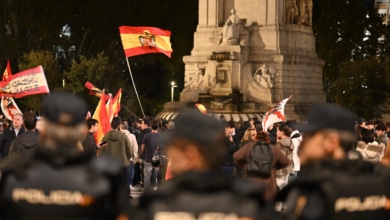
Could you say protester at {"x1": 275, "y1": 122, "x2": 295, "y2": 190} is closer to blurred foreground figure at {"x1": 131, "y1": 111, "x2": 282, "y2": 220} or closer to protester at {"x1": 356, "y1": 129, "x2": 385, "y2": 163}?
protester at {"x1": 356, "y1": 129, "x2": 385, "y2": 163}

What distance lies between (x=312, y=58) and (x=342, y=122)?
34906 mm

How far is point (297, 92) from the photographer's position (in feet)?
128

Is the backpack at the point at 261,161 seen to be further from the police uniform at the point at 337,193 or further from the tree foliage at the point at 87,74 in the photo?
the tree foliage at the point at 87,74

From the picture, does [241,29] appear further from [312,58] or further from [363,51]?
[363,51]

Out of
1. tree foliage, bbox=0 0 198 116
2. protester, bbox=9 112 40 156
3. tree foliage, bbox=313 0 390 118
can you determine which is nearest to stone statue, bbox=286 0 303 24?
tree foliage, bbox=0 0 198 116

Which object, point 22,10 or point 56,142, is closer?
point 56,142

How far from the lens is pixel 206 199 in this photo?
5.07 m

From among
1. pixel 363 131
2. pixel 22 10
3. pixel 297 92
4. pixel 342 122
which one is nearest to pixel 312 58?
pixel 297 92

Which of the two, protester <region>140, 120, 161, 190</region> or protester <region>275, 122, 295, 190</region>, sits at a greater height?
protester <region>275, 122, 295, 190</region>

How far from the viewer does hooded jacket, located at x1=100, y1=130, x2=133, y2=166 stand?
17828mm

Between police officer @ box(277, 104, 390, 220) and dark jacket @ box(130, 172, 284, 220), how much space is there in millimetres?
387

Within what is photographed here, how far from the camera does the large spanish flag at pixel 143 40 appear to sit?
3159 cm

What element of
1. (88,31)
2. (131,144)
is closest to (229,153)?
(131,144)

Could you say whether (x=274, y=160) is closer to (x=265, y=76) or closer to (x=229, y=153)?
(x=229, y=153)
